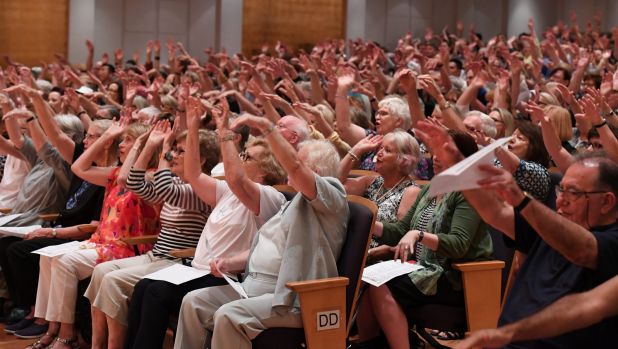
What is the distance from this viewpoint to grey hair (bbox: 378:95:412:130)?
17.8 ft

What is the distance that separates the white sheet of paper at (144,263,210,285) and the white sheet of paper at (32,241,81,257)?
91 cm

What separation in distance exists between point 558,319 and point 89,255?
122 inches

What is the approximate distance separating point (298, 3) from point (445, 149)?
1476 centimetres

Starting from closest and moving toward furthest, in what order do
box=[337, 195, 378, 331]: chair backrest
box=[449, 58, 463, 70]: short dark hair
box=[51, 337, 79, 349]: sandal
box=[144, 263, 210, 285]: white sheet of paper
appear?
box=[337, 195, 378, 331]: chair backrest, box=[144, 263, 210, 285]: white sheet of paper, box=[51, 337, 79, 349]: sandal, box=[449, 58, 463, 70]: short dark hair

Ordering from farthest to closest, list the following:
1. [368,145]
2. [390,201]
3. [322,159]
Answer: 1. [368,145]
2. [390,201]
3. [322,159]

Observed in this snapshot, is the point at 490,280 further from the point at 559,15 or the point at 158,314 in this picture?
the point at 559,15

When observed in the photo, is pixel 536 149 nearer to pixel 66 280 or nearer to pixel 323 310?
pixel 323 310

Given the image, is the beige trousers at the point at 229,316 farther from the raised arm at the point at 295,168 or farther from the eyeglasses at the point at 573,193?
the eyeglasses at the point at 573,193

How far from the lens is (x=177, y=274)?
12.5 ft

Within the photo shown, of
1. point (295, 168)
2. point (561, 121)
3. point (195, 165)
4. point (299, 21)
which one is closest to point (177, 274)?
point (195, 165)

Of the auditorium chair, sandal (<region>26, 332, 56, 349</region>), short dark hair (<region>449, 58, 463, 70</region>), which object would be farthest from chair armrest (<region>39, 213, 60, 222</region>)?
short dark hair (<region>449, 58, 463, 70</region>)

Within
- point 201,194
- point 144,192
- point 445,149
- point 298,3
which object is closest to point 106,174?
point 144,192

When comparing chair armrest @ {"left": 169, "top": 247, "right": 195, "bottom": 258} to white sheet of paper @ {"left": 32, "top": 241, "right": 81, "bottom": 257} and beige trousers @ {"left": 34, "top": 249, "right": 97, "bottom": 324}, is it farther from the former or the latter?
white sheet of paper @ {"left": 32, "top": 241, "right": 81, "bottom": 257}

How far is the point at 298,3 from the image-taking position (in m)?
17.0
